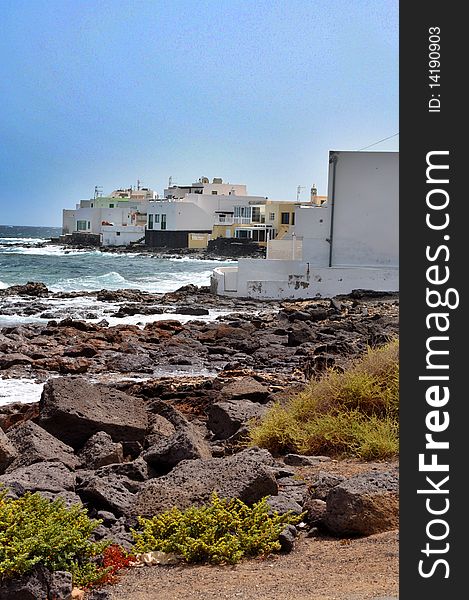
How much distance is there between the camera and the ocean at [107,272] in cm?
4383

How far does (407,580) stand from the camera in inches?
135

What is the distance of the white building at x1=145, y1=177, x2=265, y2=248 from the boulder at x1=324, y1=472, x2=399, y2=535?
244 ft

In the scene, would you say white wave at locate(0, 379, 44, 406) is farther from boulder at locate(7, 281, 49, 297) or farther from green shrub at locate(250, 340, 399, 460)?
boulder at locate(7, 281, 49, 297)

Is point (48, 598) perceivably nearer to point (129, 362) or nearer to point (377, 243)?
point (129, 362)

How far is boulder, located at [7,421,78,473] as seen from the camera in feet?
25.4

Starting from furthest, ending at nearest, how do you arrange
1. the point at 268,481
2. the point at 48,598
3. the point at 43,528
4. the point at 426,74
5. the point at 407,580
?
the point at 268,481
the point at 43,528
the point at 48,598
the point at 426,74
the point at 407,580

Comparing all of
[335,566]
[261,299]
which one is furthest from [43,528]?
[261,299]

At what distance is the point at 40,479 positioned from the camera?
6934 millimetres

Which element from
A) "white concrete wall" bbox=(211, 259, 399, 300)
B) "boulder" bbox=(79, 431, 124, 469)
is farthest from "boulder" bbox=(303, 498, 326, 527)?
"white concrete wall" bbox=(211, 259, 399, 300)

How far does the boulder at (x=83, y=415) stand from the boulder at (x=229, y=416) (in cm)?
86

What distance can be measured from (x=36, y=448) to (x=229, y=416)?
101 inches

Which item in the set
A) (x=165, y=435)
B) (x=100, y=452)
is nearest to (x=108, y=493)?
(x=100, y=452)

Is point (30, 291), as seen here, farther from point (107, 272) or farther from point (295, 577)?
point (295, 577)

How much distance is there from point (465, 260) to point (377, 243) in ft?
96.8
